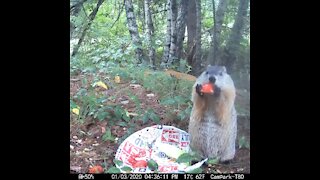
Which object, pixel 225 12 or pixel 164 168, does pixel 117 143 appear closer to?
pixel 164 168

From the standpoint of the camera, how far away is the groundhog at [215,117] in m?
1.66

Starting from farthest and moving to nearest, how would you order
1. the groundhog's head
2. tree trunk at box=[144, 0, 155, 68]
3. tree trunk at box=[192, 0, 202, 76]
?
1. tree trunk at box=[144, 0, 155, 68]
2. tree trunk at box=[192, 0, 202, 76]
3. the groundhog's head

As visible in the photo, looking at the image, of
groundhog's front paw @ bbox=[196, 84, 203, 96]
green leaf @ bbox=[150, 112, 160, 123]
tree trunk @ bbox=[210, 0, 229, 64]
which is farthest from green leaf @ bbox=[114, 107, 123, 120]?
tree trunk @ bbox=[210, 0, 229, 64]

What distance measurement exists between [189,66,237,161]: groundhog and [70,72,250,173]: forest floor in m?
Answer: 0.03

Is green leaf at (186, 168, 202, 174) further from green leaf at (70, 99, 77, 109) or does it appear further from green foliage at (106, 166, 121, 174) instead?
green leaf at (70, 99, 77, 109)

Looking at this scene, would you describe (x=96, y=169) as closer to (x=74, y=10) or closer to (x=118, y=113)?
(x=118, y=113)

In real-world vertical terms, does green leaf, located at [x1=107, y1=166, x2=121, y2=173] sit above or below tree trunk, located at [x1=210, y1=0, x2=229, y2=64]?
below

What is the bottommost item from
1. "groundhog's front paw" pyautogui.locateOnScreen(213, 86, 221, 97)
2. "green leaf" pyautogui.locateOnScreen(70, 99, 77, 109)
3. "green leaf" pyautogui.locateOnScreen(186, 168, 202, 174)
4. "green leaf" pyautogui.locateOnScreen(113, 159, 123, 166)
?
"green leaf" pyautogui.locateOnScreen(186, 168, 202, 174)

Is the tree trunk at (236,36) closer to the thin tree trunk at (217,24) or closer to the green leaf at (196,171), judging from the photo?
the thin tree trunk at (217,24)

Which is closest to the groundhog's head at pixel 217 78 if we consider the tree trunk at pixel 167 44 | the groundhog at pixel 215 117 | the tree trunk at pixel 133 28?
the groundhog at pixel 215 117

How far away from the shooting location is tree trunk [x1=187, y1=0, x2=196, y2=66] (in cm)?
180

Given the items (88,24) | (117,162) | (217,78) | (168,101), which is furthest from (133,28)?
(117,162)

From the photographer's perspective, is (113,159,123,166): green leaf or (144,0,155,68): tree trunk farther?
(144,0,155,68): tree trunk
